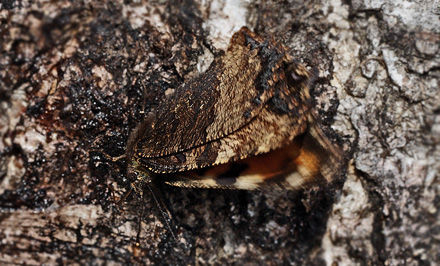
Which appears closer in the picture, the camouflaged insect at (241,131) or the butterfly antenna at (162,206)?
the camouflaged insect at (241,131)

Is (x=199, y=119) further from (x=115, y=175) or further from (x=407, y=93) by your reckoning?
(x=407, y=93)

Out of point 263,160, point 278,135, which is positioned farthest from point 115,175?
point 278,135

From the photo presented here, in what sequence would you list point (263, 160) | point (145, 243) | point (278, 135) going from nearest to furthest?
point (278, 135)
point (263, 160)
point (145, 243)

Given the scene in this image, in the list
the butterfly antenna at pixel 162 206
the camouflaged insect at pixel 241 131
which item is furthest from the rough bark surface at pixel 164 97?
the camouflaged insect at pixel 241 131

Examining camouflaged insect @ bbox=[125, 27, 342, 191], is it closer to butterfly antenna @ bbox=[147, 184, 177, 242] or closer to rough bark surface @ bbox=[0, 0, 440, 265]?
butterfly antenna @ bbox=[147, 184, 177, 242]

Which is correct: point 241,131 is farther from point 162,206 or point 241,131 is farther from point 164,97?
point 162,206

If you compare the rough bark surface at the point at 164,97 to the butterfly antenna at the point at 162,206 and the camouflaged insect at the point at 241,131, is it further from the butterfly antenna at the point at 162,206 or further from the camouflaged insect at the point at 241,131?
the camouflaged insect at the point at 241,131
